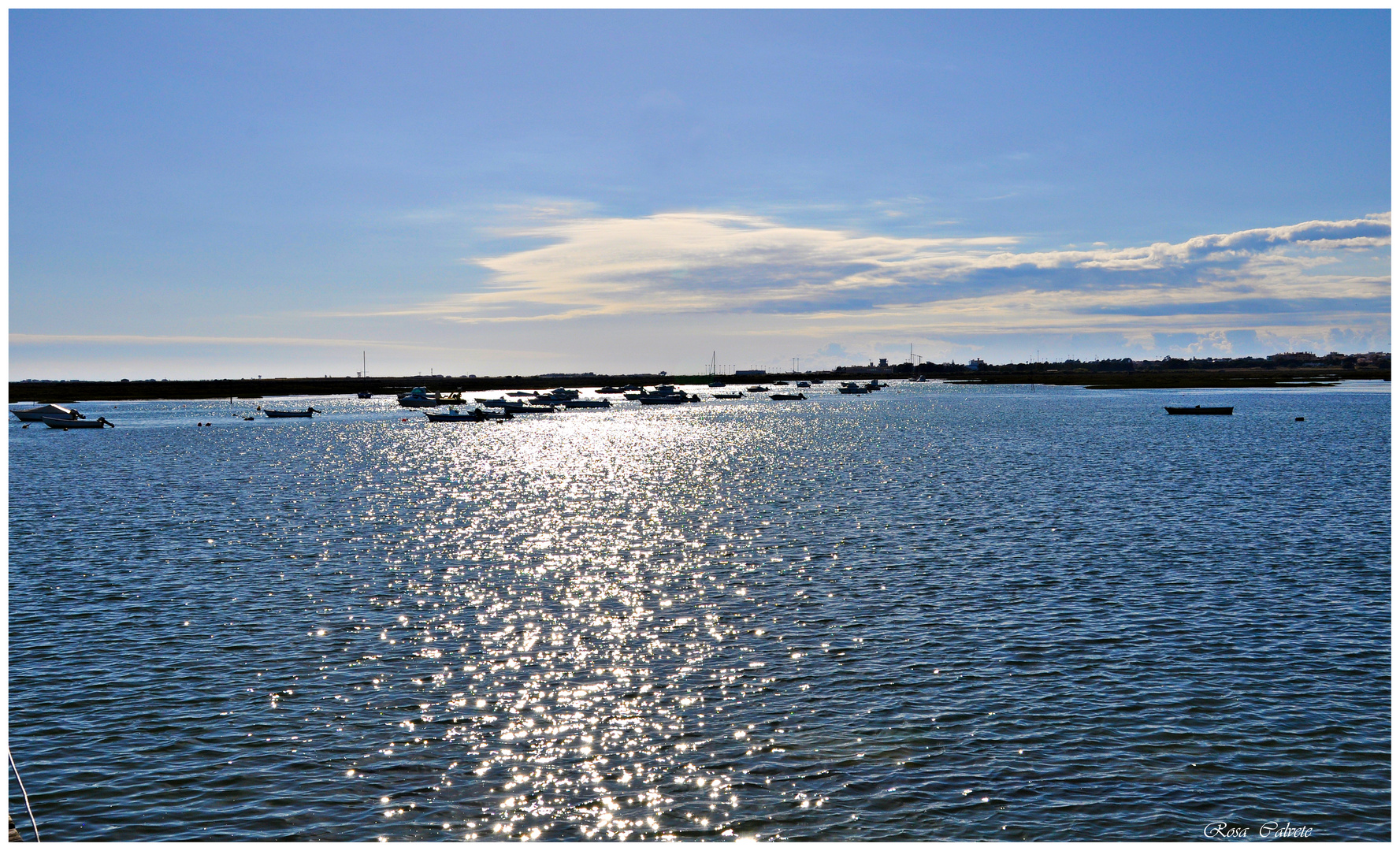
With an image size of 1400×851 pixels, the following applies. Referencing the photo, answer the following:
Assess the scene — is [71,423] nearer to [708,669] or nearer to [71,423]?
[71,423]

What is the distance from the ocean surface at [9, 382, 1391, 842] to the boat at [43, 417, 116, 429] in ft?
392

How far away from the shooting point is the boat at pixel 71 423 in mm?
165500

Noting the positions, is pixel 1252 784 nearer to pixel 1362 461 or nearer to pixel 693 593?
pixel 693 593

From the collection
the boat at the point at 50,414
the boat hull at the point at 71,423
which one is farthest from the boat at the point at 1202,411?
the boat at the point at 50,414

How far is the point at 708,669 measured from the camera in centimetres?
2727

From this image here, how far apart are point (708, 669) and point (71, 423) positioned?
17467cm

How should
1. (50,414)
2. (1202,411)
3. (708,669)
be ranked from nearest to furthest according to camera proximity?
(708,669)
(50,414)
(1202,411)

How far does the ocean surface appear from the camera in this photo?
19219mm

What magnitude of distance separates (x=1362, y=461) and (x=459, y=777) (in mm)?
90270

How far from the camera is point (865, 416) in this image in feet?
651

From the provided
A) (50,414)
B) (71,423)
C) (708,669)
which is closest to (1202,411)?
(708,669)

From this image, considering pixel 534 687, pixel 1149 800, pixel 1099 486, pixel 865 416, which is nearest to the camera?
pixel 1149 800

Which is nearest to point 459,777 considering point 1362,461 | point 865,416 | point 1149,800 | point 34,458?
point 1149,800

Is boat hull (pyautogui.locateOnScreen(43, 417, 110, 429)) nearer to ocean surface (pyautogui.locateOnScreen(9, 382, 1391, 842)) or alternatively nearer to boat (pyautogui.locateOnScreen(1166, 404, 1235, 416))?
ocean surface (pyautogui.locateOnScreen(9, 382, 1391, 842))
